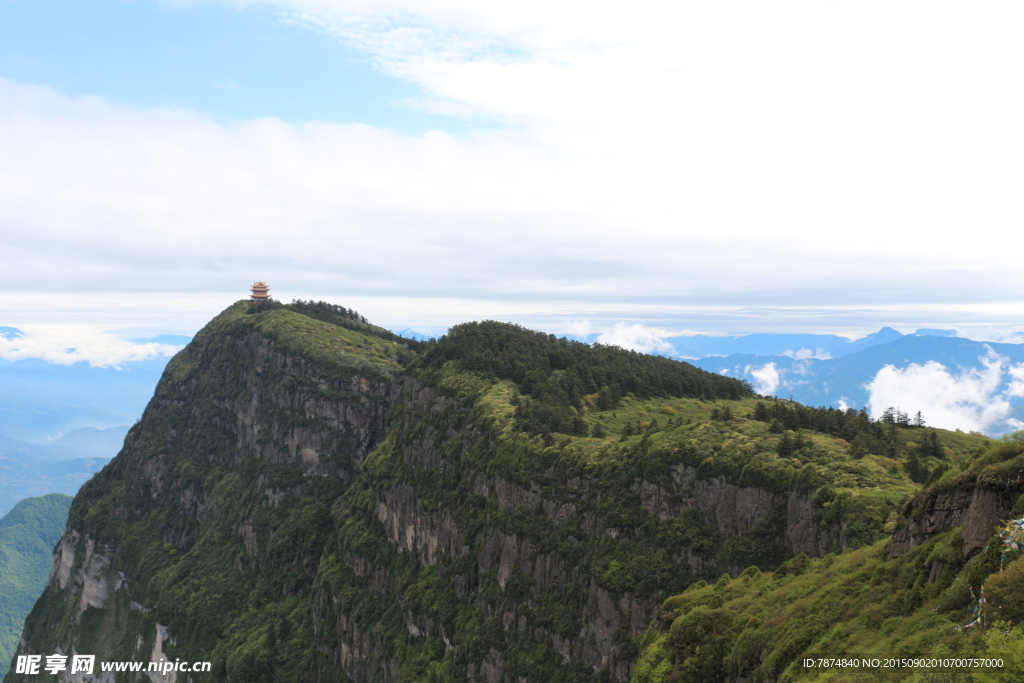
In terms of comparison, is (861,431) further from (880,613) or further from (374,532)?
(374,532)

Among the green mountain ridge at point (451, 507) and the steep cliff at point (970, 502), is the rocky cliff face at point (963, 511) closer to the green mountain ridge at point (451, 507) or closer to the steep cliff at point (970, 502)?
the steep cliff at point (970, 502)

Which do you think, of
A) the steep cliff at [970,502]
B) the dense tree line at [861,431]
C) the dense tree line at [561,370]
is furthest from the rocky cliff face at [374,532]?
the steep cliff at [970,502]

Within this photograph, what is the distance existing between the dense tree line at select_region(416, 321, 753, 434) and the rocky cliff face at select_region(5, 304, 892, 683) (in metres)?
6.74

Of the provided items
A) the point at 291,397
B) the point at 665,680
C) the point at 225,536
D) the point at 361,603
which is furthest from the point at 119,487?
the point at 665,680

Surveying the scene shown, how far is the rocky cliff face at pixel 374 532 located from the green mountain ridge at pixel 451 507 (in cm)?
42

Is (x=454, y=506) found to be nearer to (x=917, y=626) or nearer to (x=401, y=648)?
(x=401, y=648)

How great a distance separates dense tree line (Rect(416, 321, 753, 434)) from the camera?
10562 centimetres

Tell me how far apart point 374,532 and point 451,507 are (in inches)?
1248

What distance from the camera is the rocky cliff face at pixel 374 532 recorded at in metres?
62.8

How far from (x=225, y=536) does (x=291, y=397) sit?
41764 millimetres

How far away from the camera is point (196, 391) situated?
198 meters

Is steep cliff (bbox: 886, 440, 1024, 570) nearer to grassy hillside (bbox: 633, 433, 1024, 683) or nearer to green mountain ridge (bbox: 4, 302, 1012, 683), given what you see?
grassy hillside (bbox: 633, 433, 1024, 683)

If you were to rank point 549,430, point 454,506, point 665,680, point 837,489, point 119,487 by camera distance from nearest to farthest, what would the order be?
1. point 665,680
2. point 837,489
3. point 549,430
4. point 454,506
5. point 119,487

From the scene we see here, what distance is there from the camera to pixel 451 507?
310 feet
